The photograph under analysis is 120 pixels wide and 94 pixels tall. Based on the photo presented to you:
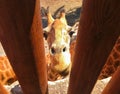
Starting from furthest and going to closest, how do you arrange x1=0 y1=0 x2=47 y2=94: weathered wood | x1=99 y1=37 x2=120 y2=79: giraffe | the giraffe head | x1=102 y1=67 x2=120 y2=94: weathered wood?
x1=99 y1=37 x2=120 y2=79: giraffe → the giraffe head → x1=102 y1=67 x2=120 y2=94: weathered wood → x1=0 y1=0 x2=47 y2=94: weathered wood

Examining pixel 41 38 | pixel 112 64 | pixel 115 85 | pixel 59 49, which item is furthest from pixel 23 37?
pixel 112 64

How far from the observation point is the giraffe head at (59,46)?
1.77 m

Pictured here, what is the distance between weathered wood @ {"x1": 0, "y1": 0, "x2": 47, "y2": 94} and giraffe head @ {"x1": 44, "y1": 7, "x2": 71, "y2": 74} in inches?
42.6

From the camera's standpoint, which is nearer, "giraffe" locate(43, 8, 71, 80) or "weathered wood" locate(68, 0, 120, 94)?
"weathered wood" locate(68, 0, 120, 94)

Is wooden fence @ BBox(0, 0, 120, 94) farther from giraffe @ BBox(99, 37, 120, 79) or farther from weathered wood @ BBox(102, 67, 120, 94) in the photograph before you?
giraffe @ BBox(99, 37, 120, 79)

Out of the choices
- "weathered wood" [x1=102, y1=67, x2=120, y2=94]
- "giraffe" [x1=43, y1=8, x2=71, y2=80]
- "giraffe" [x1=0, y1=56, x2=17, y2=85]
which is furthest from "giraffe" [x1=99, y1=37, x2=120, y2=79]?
"weathered wood" [x1=102, y1=67, x2=120, y2=94]

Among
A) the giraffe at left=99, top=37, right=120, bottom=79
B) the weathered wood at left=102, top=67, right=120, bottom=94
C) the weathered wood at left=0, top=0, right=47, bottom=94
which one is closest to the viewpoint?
the weathered wood at left=0, top=0, right=47, bottom=94

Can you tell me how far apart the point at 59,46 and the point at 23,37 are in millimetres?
1360

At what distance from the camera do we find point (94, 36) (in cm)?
50

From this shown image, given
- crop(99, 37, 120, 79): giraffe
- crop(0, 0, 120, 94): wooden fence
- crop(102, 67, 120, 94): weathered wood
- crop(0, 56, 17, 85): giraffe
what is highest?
crop(0, 0, 120, 94): wooden fence

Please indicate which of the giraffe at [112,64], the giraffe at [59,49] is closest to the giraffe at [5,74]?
the giraffe at [59,49]

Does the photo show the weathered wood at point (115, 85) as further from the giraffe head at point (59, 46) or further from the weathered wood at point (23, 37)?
the giraffe head at point (59, 46)

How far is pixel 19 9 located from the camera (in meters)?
0.43

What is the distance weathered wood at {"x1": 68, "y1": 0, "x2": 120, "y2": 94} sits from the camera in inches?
17.4
